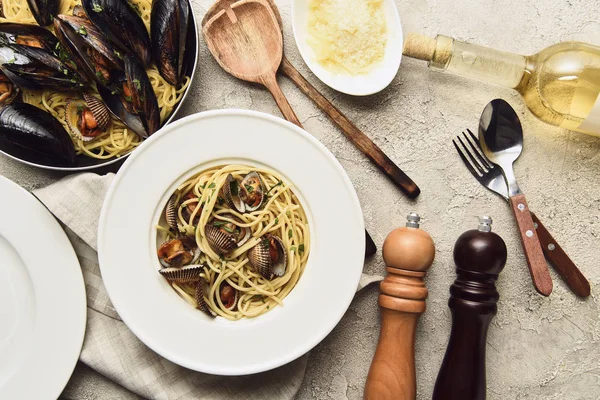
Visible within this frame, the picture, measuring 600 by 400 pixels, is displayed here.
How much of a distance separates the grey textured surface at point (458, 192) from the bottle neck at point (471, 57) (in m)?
0.16

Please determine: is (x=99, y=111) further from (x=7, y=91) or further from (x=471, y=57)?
(x=471, y=57)

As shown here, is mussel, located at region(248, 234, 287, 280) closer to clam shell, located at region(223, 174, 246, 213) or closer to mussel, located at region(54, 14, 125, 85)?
clam shell, located at region(223, 174, 246, 213)

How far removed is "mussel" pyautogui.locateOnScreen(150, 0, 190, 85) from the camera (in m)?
2.30

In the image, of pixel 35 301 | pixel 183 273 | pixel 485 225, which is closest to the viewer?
pixel 183 273

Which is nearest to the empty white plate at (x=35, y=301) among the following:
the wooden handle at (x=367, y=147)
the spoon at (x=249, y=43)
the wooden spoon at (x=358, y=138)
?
the spoon at (x=249, y=43)

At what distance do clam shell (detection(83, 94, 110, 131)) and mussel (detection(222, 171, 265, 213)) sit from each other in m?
0.66

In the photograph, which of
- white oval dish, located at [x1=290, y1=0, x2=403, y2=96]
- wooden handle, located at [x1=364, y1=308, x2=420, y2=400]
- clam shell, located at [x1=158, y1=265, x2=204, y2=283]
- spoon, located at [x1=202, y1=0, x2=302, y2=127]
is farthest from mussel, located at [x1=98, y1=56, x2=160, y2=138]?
wooden handle, located at [x1=364, y1=308, x2=420, y2=400]

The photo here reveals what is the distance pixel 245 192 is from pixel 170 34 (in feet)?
2.49

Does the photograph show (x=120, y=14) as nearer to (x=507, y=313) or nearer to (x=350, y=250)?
(x=350, y=250)

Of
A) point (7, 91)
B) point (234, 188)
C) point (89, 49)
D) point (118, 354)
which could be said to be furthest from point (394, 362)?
point (7, 91)

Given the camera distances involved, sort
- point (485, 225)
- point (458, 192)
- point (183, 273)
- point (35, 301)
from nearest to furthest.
A: point (183, 273) < point (485, 225) < point (35, 301) < point (458, 192)

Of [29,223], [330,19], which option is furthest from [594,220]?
[29,223]

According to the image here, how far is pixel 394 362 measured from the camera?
2260 mm

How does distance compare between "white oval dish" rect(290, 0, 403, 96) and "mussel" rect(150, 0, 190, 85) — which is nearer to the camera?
"mussel" rect(150, 0, 190, 85)
